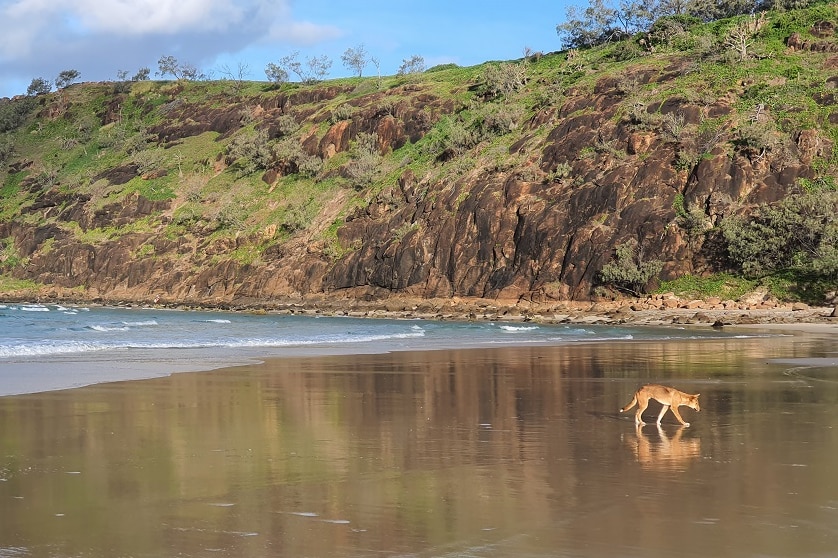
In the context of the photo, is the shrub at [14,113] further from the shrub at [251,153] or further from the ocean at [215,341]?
the ocean at [215,341]

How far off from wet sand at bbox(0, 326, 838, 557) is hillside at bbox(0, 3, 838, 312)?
1545 inches

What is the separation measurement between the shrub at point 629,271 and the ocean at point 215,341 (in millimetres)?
7719

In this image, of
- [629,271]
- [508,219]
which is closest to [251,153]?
[508,219]

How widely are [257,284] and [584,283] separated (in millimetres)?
29275


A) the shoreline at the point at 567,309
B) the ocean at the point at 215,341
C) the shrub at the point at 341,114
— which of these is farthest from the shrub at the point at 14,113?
the ocean at the point at 215,341

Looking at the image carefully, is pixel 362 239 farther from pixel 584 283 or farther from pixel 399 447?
pixel 399 447

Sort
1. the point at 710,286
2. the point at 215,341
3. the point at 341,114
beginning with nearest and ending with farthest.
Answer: the point at 215,341 < the point at 710,286 < the point at 341,114

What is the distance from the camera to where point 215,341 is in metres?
34.5

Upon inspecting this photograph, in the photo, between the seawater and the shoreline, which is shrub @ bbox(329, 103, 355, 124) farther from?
the seawater

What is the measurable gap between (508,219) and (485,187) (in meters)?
4.02

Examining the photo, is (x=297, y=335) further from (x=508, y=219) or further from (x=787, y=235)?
(x=787, y=235)

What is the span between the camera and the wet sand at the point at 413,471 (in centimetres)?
741

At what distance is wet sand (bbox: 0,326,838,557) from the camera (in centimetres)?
741

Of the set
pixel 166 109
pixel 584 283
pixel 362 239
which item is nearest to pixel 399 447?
pixel 584 283
